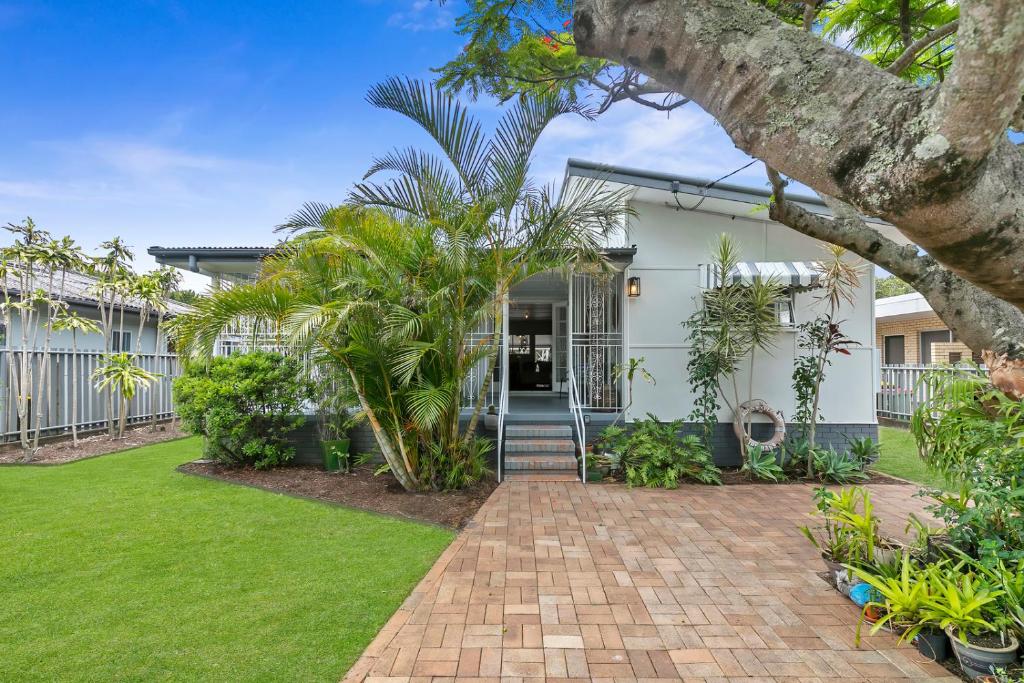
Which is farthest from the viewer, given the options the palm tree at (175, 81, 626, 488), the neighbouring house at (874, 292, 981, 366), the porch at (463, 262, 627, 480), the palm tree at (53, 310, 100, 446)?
the neighbouring house at (874, 292, 981, 366)

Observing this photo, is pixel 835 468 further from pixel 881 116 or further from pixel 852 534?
pixel 881 116

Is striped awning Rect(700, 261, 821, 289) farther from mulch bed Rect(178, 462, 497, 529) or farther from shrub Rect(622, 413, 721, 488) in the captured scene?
mulch bed Rect(178, 462, 497, 529)

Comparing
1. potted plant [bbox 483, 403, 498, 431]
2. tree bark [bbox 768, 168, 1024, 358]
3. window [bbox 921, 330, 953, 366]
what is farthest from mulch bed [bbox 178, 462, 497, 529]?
window [bbox 921, 330, 953, 366]

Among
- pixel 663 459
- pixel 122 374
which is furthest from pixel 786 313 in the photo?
pixel 122 374

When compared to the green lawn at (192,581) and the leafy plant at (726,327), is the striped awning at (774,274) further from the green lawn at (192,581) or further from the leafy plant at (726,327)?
the green lawn at (192,581)

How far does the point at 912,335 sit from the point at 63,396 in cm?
2340

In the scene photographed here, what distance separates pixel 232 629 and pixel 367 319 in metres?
3.45

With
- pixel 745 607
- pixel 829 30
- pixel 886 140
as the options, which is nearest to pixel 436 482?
pixel 745 607

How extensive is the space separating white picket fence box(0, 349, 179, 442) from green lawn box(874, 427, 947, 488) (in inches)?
498

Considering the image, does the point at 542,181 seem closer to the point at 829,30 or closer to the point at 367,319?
the point at 367,319

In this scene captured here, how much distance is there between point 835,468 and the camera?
7.27 meters

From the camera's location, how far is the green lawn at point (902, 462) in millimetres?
7402

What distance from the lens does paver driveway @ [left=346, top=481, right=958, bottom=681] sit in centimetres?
286

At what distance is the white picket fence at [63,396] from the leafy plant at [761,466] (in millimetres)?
10262
